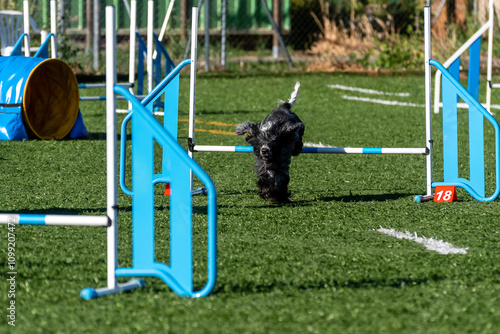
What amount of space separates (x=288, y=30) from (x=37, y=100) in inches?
461

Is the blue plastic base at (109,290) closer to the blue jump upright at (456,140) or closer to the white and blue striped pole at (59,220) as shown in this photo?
the white and blue striped pole at (59,220)

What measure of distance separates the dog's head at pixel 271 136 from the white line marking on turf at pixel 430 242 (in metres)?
1.20

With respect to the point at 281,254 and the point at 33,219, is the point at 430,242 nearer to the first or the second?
the point at 281,254

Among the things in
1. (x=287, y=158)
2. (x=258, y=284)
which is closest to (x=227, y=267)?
(x=258, y=284)

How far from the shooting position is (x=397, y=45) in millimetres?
16609

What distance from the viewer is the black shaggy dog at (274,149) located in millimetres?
5695

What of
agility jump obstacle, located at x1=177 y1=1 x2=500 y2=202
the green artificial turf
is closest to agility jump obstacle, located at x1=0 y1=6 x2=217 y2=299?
the green artificial turf

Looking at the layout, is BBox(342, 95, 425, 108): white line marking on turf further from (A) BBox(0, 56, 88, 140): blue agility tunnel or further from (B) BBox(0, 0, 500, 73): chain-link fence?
(A) BBox(0, 56, 88, 140): blue agility tunnel

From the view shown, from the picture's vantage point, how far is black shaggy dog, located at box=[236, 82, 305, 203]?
5.70m

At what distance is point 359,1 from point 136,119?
18.2 m

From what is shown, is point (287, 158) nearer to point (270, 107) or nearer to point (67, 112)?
point (67, 112)

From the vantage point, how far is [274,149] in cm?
576

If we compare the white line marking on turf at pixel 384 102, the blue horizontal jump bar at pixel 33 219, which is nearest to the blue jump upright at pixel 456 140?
the blue horizontal jump bar at pixel 33 219

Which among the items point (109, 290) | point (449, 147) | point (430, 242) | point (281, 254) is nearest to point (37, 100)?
point (449, 147)
